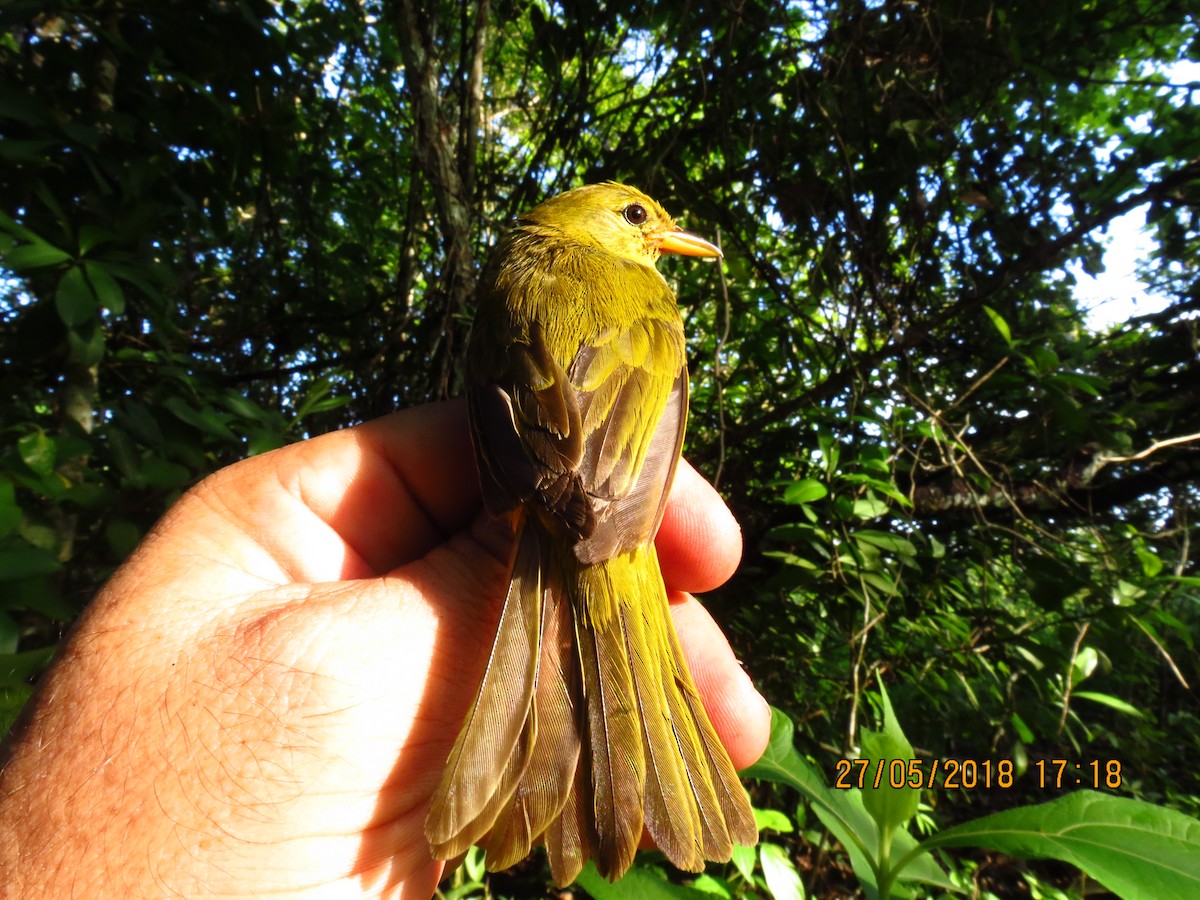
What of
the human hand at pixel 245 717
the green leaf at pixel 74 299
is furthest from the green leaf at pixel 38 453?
the human hand at pixel 245 717

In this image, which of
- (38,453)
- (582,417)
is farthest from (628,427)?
(38,453)

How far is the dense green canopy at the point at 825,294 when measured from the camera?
2273mm

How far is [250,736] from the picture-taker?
3.40 feet

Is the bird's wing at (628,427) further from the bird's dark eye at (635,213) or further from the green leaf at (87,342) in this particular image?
the green leaf at (87,342)

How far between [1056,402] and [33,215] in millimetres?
3537

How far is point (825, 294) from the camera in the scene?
3104 millimetres

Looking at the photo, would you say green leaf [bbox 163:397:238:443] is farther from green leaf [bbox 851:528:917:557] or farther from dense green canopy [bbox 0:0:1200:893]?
green leaf [bbox 851:528:917:557]

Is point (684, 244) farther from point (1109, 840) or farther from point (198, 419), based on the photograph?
point (1109, 840)

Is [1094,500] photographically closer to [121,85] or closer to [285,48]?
[285,48]

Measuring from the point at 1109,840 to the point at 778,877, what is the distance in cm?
73

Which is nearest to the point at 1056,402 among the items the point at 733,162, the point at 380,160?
the point at 733,162

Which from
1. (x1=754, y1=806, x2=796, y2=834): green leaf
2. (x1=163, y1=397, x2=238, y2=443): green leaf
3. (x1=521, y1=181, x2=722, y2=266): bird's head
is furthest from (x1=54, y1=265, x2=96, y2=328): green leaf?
(x1=754, y1=806, x2=796, y2=834): green leaf
